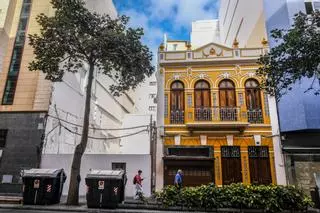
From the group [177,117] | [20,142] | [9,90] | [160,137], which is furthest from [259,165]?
[9,90]

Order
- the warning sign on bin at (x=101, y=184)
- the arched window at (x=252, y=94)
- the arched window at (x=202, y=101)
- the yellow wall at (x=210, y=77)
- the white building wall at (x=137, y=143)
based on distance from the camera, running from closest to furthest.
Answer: the warning sign on bin at (x=101, y=184) < the arched window at (x=202, y=101) < the arched window at (x=252, y=94) < the yellow wall at (x=210, y=77) < the white building wall at (x=137, y=143)

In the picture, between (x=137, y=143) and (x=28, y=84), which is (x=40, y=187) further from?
(x=137, y=143)

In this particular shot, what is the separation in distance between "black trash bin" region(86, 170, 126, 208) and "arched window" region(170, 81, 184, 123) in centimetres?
648

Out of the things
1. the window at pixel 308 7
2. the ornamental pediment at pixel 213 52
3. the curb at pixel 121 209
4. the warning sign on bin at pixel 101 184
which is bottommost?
the curb at pixel 121 209

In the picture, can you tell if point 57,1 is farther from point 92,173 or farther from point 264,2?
point 264,2

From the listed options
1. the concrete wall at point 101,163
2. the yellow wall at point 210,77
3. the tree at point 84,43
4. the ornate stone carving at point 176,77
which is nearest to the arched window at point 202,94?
the yellow wall at point 210,77

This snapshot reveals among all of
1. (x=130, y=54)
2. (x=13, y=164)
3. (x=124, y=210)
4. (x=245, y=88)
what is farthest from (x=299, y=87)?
(x=13, y=164)

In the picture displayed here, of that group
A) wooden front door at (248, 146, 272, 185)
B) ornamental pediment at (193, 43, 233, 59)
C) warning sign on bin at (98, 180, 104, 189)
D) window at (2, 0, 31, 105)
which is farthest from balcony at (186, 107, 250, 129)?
window at (2, 0, 31, 105)

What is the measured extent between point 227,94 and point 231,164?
4498 millimetres

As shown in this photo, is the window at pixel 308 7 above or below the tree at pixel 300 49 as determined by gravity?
above

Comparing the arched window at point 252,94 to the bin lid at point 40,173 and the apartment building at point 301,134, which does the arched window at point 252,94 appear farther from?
the bin lid at point 40,173

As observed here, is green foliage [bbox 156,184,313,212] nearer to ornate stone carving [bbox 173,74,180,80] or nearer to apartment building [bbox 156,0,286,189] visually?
apartment building [bbox 156,0,286,189]

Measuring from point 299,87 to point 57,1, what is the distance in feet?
47.0

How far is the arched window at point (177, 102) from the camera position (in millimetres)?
17188
